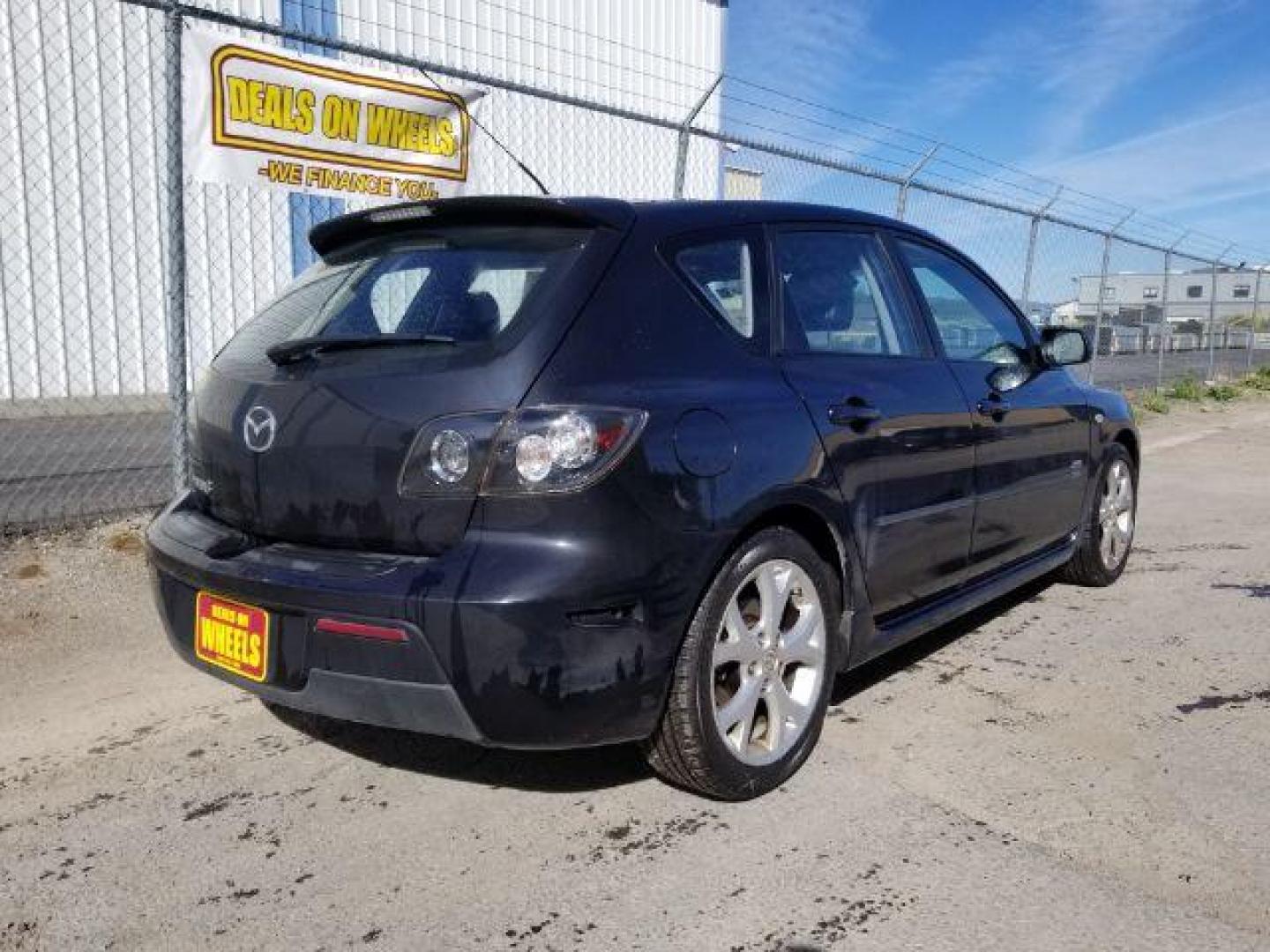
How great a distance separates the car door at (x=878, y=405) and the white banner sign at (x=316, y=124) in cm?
319

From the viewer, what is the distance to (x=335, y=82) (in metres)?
5.30

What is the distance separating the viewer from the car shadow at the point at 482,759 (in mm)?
2846

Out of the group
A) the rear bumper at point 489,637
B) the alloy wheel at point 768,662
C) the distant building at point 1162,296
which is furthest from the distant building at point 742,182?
the distant building at point 1162,296

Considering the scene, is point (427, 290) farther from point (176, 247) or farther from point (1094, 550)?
point (1094, 550)

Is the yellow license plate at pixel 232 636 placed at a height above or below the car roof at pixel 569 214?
below

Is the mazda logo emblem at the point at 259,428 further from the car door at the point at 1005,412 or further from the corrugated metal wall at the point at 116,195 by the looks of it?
the corrugated metal wall at the point at 116,195

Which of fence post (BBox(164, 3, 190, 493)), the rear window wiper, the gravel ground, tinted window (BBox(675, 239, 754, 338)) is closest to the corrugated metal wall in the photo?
fence post (BBox(164, 3, 190, 493))

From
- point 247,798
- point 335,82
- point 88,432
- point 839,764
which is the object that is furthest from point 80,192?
point 839,764

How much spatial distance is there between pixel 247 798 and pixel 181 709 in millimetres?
805

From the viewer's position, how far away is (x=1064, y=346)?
432cm

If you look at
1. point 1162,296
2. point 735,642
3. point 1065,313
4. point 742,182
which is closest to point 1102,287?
point 1065,313

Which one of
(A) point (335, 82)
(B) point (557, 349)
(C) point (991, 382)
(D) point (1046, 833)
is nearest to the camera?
(B) point (557, 349)

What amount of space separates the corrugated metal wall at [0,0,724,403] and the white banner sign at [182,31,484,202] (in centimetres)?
508

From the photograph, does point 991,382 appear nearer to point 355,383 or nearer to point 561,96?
point 355,383
